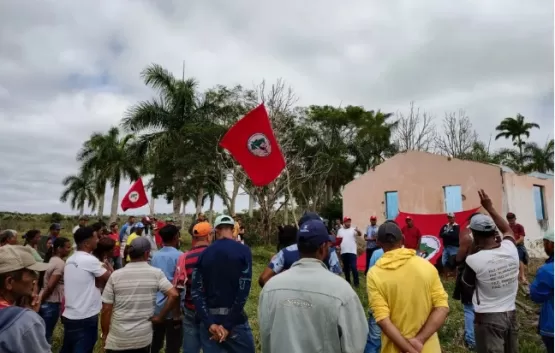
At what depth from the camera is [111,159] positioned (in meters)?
30.9

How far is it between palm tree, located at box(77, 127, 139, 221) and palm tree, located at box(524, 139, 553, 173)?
105 ft

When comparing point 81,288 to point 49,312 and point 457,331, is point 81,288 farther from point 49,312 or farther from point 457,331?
point 457,331

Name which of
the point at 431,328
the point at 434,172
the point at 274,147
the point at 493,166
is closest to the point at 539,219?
the point at 493,166

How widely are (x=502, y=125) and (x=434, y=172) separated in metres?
24.9

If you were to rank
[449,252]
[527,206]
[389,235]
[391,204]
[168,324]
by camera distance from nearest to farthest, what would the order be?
[389,235] → [168,324] → [449,252] → [527,206] → [391,204]

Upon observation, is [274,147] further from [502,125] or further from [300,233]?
[502,125]

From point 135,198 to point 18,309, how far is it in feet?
40.7

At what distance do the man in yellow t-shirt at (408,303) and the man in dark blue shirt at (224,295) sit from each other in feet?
3.81

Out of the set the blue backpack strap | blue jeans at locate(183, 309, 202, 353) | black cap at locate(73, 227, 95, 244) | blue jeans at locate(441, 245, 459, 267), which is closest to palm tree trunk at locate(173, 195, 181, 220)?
blue jeans at locate(441, 245, 459, 267)

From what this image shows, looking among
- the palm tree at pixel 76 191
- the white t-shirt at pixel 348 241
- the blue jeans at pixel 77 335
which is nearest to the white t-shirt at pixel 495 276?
the blue jeans at pixel 77 335

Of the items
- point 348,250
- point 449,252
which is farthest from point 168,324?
point 449,252

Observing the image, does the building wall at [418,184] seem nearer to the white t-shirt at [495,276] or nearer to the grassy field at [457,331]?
the grassy field at [457,331]

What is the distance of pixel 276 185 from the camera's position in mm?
22297

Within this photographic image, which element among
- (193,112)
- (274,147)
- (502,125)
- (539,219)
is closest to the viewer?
(274,147)
